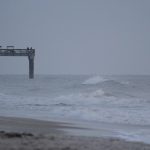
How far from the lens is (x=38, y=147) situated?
365 inches

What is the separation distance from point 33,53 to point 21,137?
1639 inches

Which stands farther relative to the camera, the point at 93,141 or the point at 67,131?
the point at 67,131

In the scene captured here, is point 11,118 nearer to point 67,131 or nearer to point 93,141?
point 67,131

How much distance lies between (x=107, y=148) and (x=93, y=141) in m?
0.96

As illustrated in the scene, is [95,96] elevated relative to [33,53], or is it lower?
lower

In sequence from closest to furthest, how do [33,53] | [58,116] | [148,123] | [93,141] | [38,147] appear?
[38,147], [93,141], [148,123], [58,116], [33,53]

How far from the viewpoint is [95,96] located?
94.0 feet

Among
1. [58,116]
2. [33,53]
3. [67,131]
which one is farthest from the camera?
[33,53]

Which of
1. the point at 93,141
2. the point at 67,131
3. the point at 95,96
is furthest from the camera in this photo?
the point at 95,96

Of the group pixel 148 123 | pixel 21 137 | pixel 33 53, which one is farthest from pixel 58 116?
pixel 33 53

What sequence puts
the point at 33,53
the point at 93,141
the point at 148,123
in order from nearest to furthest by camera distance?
the point at 93,141
the point at 148,123
the point at 33,53

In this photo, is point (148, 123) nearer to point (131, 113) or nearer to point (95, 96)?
point (131, 113)

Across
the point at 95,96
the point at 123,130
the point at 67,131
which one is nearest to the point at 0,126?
the point at 67,131

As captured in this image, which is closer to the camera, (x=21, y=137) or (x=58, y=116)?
(x=21, y=137)
